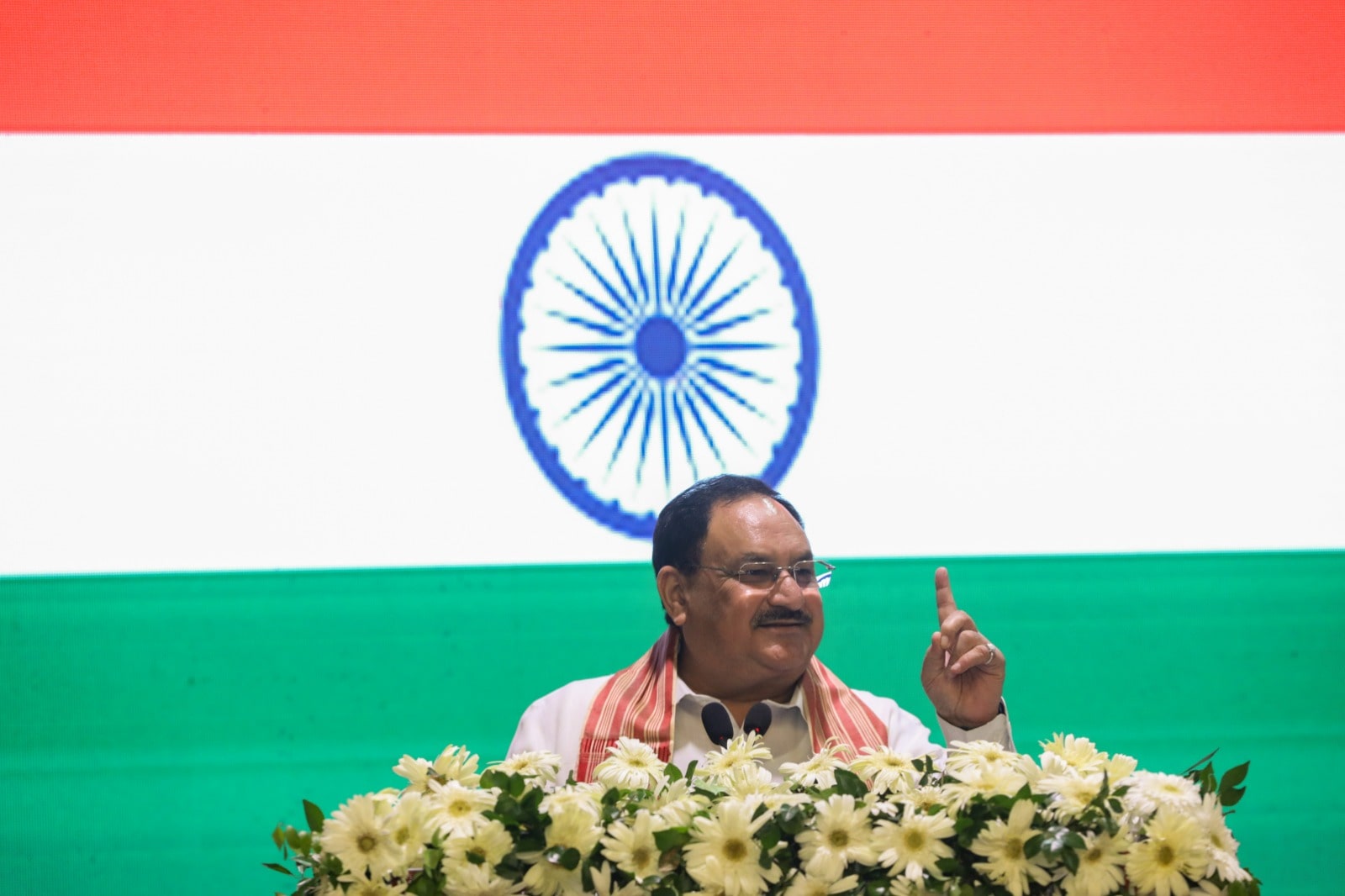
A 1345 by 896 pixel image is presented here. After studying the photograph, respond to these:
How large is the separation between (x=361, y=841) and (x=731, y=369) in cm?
169

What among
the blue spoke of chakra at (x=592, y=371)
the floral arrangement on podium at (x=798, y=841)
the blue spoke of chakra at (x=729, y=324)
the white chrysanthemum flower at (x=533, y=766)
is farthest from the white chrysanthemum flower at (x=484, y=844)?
the blue spoke of chakra at (x=729, y=324)

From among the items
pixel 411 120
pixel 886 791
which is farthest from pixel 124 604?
pixel 886 791

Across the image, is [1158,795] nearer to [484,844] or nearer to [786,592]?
[484,844]

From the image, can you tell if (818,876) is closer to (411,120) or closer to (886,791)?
(886,791)

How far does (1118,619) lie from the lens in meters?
3.06

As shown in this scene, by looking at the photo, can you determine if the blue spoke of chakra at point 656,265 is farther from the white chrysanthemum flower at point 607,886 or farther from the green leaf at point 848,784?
the white chrysanthemum flower at point 607,886

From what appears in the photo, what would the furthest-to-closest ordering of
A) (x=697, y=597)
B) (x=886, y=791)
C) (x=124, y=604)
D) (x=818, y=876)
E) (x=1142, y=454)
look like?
(x=1142, y=454) → (x=124, y=604) → (x=697, y=597) → (x=886, y=791) → (x=818, y=876)

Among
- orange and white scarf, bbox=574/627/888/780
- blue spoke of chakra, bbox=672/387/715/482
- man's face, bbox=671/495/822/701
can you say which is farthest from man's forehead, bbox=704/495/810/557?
blue spoke of chakra, bbox=672/387/715/482

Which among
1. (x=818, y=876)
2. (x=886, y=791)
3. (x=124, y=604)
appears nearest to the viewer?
(x=818, y=876)

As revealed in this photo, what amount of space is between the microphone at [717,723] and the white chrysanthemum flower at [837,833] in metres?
0.90

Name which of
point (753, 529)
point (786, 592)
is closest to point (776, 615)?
point (786, 592)

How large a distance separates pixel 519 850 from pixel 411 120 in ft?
6.32

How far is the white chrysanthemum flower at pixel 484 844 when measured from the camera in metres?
1.47

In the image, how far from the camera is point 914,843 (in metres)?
1.47
